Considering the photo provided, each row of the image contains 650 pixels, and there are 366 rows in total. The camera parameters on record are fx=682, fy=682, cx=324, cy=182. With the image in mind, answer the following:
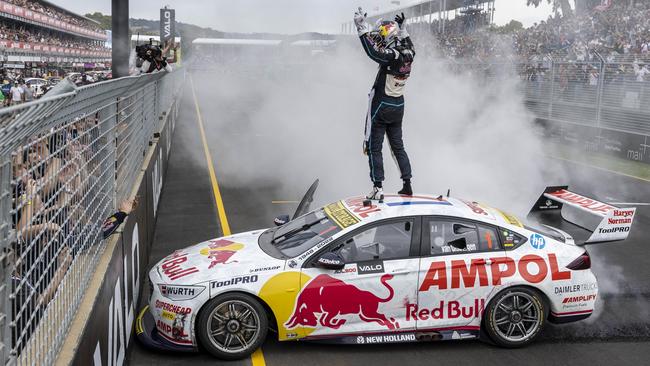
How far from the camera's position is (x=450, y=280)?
5793 mm

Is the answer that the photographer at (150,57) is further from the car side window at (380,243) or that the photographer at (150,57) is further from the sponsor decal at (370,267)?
the sponsor decal at (370,267)

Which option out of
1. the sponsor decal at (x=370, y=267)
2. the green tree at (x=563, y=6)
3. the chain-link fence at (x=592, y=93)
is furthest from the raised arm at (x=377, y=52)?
the green tree at (x=563, y=6)

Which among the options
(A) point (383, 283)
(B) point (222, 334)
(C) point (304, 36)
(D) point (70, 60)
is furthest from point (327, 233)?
(D) point (70, 60)

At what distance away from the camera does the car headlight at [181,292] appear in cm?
552

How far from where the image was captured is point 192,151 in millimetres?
19672

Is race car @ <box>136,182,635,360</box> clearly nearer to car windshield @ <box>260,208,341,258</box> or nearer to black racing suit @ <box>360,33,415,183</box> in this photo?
car windshield @ <box>260,208,341,258</box>

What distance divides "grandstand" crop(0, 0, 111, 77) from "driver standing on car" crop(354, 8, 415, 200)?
26898 mm

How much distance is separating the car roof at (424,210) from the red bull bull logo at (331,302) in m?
0.63

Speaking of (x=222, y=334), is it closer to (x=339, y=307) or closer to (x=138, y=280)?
(x=339, y=307)

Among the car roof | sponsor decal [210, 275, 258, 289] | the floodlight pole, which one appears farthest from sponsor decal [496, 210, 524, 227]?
the floodlight pole

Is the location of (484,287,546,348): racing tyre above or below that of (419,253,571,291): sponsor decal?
below

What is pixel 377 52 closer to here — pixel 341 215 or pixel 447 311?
pixel 341 215

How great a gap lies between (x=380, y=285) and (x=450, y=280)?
61 cm

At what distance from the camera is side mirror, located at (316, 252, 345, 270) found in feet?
18.4
